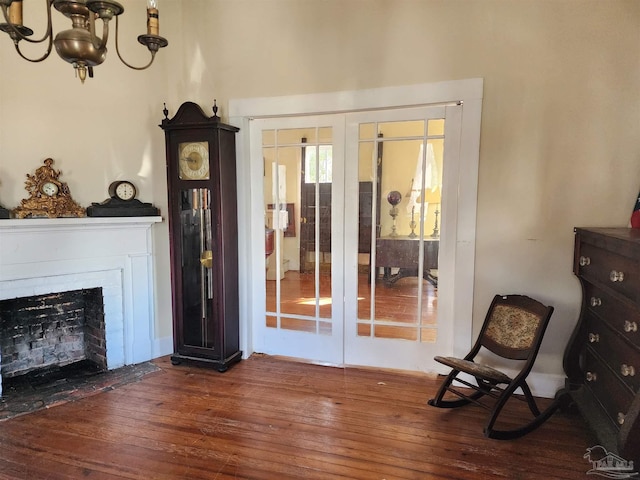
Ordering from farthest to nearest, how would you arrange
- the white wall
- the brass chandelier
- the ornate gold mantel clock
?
the ornate gold mantel clock
the white wall
the brass chandelier

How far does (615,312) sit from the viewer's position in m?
1.96

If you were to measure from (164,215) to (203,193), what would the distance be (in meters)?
0.48

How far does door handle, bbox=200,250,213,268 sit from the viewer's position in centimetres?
313

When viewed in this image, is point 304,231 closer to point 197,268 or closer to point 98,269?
point 197,268

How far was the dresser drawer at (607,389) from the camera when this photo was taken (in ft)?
6.03

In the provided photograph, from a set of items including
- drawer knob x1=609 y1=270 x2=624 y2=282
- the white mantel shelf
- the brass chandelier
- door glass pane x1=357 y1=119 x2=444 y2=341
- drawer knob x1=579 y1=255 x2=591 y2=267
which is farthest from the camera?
door glass pane x1=357 y1=119 x2=444 y2=341

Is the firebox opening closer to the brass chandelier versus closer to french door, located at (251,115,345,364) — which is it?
french door, located at (251,115,345,364)

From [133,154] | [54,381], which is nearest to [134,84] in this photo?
[133,154]

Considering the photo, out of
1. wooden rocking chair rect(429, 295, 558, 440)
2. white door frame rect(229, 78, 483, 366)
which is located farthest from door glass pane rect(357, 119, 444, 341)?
wooden rocking chair rect(429, 295, 558, 440)

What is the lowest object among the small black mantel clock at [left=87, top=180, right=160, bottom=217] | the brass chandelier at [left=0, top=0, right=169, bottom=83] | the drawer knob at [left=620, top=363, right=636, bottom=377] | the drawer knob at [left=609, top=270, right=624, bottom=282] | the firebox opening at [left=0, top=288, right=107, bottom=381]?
the firebox opening at [left=0, top=288, right=107, bottom=381]

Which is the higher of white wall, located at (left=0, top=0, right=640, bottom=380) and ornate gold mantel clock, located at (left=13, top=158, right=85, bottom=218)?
white wall, located at (left=0, top=0, right=640, bottom=380)

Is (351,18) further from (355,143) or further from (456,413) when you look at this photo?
(456,413)

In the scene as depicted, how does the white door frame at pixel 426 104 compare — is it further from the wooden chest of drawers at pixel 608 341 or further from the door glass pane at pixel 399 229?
the wooden chest of drawers at pixel 608 341

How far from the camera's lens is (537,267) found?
2.63 meters
